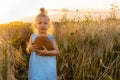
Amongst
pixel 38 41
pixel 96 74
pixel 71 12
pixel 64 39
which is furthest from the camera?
pixel 71 12

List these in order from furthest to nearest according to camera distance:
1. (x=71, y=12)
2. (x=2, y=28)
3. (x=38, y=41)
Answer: (x=71, y=12) < (x=2, y=28) < (x=38, y=41)

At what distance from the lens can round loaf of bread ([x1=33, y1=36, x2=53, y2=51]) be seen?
17.5 ft

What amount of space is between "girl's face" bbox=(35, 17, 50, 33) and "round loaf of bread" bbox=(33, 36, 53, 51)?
0.09 m

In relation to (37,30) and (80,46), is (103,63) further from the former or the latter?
(37,30)

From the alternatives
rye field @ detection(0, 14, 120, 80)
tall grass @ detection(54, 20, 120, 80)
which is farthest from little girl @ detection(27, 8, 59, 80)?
tall grass @ detection(54, 20, 120, 80)

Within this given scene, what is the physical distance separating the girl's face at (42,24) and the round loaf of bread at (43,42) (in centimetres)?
9

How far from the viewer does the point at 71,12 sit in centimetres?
1032

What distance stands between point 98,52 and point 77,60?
1.16ft

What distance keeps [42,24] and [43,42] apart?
207 mm

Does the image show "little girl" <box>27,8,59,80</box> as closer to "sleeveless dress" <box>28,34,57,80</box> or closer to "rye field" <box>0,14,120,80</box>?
"sleeveless dress" <box>28,34,57,80</box>

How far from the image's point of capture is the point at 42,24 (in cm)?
535

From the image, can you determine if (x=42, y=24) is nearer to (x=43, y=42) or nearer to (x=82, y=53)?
(x=43, y=42)

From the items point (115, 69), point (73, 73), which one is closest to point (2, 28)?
point (73, 73)

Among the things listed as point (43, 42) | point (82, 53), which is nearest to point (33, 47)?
point (43, 42)
